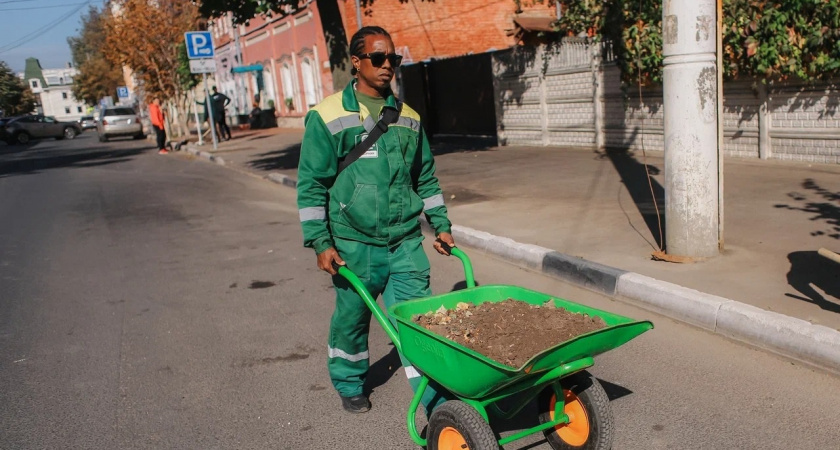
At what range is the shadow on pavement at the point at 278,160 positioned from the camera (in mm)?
17031

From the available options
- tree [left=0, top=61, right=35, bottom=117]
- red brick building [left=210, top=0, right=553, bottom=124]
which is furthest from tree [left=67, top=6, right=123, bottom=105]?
red brick building [left=210, top=0, right=553, bottom=124]

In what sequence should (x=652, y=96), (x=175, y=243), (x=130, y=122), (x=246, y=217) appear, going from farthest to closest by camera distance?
(x=130, y=122) < (x=652, y=96) < (x=246, y=217) < (x=175, y=243)

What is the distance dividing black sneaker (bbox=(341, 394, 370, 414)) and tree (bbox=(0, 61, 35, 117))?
62519mm

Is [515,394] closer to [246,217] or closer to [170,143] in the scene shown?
[246,217]

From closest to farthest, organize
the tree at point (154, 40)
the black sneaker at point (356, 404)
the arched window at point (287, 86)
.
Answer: the black sneaker at point (356, 404) → the tree at point (154, 40) → the arched window at point (287, 86)

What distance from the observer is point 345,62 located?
588 inches

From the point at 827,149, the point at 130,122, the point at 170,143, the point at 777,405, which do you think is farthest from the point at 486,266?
the point at 130,122

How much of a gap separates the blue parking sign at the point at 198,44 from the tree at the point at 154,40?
6567 millimetres

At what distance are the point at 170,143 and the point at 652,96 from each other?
20.5m

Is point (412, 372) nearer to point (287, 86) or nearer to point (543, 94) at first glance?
point (543, 94)

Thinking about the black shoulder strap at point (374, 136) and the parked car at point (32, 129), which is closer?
the black shoulder strap at point (374, 136)

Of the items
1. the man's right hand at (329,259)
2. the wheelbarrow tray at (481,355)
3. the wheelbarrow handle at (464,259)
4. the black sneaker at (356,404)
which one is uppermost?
the man's right hand at (329,259)

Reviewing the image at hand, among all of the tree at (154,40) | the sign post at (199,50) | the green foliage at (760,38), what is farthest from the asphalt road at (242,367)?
the tree at (154,40)

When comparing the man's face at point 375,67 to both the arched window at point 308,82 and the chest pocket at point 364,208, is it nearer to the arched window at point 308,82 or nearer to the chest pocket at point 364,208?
the chest pocket at point 364,208
